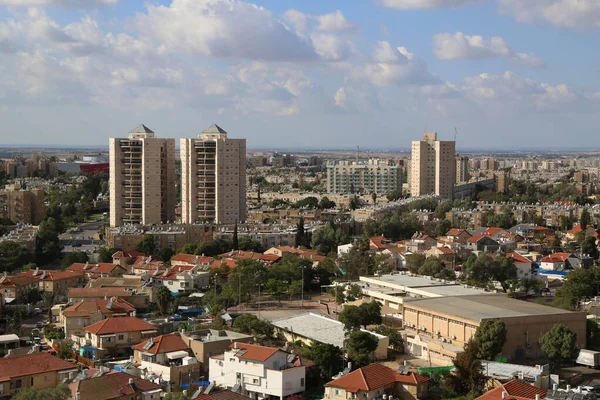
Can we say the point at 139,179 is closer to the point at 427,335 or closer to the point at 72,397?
the point at 427,335

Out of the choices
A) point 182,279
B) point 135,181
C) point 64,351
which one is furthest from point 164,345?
point 135,181

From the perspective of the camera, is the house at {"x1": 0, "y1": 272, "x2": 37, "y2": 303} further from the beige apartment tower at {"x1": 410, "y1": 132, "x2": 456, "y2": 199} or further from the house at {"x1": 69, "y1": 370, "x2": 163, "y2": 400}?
the beige apartment tower at {"x1": 410, "y1": 132, "x2": 456, "y2": 199}

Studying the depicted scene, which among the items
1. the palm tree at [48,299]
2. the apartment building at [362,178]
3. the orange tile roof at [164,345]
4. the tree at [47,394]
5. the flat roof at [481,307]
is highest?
the apartment building at [362,178]

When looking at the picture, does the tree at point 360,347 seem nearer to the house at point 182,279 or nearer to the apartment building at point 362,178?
the house at point 182,279

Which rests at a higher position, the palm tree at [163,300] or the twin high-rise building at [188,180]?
the twin high-rise building at [188,180]

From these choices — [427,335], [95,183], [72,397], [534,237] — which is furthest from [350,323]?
[95,183]

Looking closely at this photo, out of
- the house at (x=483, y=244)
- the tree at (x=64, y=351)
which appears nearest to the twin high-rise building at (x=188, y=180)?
the house at (x=483, y=244)
